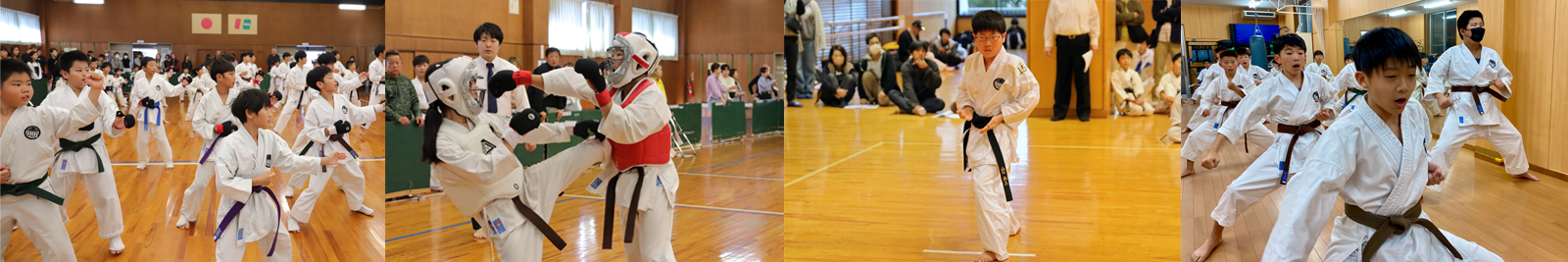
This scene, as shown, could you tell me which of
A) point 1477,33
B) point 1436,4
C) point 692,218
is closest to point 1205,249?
point 1436,4

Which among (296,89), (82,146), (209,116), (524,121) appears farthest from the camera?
(296,89)

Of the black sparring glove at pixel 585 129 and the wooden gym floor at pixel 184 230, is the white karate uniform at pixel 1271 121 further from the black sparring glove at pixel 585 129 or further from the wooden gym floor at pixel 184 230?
the wooden gym floor at pixel 184 230

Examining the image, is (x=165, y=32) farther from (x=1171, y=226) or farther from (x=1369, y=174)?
(x=1369, y=174)

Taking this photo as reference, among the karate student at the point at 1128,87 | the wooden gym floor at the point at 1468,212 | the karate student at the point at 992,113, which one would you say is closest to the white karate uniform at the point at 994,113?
the karate student at the point at 992,113

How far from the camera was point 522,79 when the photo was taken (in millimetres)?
1829

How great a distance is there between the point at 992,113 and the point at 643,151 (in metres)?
2.16

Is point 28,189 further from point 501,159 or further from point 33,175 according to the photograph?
point 501,159

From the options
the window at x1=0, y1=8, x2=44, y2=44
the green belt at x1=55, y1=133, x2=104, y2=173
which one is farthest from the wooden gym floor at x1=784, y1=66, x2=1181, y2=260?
the window at x1=0, y1=8, x2=44, y2=44

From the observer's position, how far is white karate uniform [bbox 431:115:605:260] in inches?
73.9

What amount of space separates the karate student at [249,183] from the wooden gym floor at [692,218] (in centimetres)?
199

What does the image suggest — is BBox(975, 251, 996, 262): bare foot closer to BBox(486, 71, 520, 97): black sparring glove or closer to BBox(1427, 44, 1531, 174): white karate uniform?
BBox(1427, 44, 1531, 174): white karate uniform

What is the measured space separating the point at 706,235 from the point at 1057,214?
2816 millimetres

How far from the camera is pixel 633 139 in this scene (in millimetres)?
1954

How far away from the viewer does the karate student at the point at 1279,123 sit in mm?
3010
